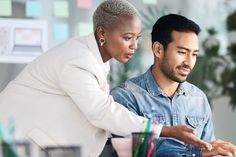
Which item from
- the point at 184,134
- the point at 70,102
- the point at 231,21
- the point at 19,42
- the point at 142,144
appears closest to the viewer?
the point at 142,144

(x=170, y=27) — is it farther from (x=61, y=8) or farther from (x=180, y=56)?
(x=61, y=8)

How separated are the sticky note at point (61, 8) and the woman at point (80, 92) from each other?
58.3 inches

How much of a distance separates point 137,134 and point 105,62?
1.51ft

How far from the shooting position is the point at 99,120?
1767mm

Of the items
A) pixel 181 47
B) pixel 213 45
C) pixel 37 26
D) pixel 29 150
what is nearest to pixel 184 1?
pixel 213 45

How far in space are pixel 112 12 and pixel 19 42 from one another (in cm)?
141

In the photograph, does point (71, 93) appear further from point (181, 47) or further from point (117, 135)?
point (181, 47)

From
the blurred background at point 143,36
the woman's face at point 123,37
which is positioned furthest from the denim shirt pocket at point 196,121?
the blurred background at point 143,36

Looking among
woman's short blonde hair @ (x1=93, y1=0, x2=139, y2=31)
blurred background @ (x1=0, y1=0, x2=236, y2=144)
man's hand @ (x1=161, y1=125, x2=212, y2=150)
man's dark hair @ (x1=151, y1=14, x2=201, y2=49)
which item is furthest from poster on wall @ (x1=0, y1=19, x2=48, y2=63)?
man's hand @ (x1=161, y1=125, x2=212, y2=150)

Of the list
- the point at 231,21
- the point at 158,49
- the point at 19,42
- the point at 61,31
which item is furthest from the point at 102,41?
the point at 231,21

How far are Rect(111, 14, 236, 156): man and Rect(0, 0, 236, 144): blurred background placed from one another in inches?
42.1

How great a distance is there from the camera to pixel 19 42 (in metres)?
3.29

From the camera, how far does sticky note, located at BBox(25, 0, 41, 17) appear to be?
11.2 ft

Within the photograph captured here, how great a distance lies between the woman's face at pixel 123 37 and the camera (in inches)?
75.8
